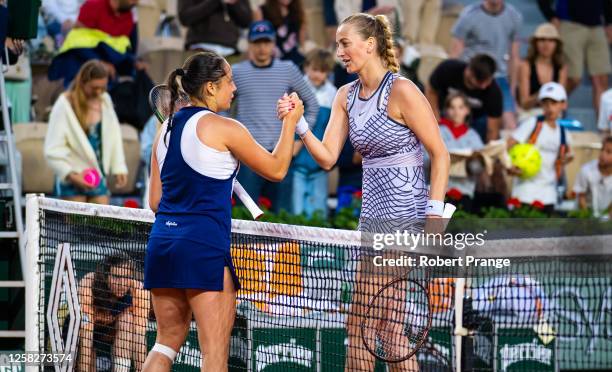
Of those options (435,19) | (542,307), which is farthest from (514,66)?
(542,307)

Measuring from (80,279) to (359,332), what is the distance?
2.26 metres

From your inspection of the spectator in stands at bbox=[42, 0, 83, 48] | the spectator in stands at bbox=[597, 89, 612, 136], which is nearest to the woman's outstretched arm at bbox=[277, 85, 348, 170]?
the spectator in stands at bbox=[42, 0, 83, 48]

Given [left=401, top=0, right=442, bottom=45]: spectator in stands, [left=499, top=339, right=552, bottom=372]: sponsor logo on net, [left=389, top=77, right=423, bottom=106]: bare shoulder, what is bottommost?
[left=499, top=339, right=552, bottom=372]: sponsor logo on net

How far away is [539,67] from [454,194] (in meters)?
2.91

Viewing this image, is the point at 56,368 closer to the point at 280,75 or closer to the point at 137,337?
the point at 137,337

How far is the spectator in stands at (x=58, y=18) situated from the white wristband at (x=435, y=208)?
7.35 metres

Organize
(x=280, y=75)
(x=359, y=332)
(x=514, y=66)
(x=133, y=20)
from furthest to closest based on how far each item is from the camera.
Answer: (x=514, y=66) → (x=133, y=20) → (x=280, y=75) → (x=359, y=332)

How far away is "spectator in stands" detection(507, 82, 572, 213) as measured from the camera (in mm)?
12211

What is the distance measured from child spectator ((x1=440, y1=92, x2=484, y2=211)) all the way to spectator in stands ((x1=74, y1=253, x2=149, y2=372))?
483 centimetres

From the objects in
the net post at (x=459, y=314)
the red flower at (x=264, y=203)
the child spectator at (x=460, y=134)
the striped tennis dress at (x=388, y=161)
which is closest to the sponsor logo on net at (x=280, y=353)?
the net post at (x=459, y=314)

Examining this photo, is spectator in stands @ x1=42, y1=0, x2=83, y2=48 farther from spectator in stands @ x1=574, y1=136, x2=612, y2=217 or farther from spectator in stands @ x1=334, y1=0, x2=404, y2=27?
spectator in stands @ x1=574, y1=136, x2=612, y2=217

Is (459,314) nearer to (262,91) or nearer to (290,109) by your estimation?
(290,109)

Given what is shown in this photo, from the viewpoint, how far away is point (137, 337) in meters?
7.45

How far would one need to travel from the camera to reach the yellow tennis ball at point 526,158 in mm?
12031
